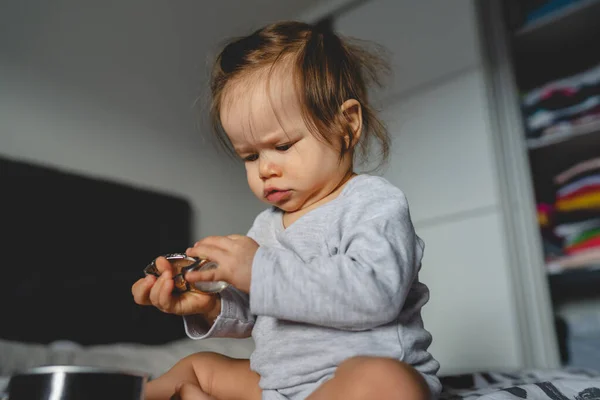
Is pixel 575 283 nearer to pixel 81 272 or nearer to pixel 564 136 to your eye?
pixel 564 136

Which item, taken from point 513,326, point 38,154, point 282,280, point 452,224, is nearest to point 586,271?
point 513,326

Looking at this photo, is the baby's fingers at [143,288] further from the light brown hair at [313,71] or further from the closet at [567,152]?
the closet at [567,152]

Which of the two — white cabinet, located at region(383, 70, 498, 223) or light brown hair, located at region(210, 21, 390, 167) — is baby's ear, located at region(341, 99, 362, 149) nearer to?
light brown hair, located at region(210, 21, 390, 167)

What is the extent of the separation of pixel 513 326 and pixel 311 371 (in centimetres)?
129

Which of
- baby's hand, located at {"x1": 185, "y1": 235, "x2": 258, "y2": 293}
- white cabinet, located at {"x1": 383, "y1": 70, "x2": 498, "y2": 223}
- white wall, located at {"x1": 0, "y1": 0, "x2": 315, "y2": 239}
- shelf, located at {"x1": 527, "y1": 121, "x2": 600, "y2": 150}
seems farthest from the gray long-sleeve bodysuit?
shelf, located at {"x1": 527, "y1": 121, "x2": 600, "y2": 150}

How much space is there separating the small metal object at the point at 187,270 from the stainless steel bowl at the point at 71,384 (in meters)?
0.16

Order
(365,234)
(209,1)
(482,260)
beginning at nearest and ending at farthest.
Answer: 1. (365,234)
2. (482,260)
3. (209,1)

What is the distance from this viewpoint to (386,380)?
493 millimetres

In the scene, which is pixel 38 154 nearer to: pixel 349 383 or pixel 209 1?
pixel 209 1

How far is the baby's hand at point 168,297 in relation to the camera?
0.66m

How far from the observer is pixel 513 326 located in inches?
67.4

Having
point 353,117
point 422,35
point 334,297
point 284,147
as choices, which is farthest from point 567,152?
point 334,297

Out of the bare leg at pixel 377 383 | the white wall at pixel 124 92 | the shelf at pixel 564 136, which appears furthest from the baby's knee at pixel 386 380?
the shelf at pixel 564 136

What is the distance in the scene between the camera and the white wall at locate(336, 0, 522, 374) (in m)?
1.78
